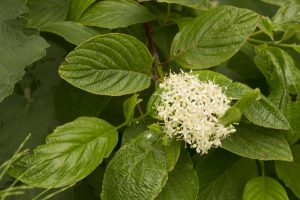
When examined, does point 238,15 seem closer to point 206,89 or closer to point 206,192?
point 206,89

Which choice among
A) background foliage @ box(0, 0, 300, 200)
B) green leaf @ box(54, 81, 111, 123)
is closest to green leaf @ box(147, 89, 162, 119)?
background foliage @ box(0, 0, 300, 200)

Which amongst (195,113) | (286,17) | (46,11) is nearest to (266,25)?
(286,17)

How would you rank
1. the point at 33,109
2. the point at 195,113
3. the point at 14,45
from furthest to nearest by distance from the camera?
1. the point at 33,109
2. the point at 14,45
3. the point at 195,113

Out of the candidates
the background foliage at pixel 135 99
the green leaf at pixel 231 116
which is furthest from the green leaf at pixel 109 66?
the green leaf at pixel 231 116

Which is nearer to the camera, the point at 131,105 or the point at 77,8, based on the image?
the point at 131,105

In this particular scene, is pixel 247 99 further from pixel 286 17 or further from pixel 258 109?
pixel 286 17

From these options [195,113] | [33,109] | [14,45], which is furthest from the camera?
[33,109]
